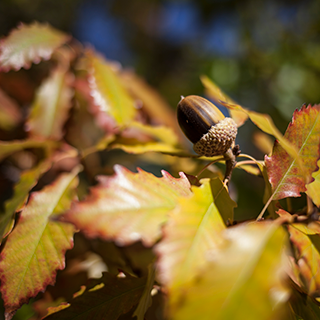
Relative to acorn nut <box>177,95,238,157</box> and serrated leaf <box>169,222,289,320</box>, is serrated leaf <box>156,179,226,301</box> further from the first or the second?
acorn nut <box>177,95,238,157</box>

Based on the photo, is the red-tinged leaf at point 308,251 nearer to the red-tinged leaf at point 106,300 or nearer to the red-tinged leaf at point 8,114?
the red-tinged leaf at point 106,300

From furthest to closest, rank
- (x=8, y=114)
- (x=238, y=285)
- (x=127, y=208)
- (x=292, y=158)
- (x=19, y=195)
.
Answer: (x=8, y=114) < (x=19, y=195) < (x=292, y=158) < (x=127, y=208) < (x=238, y=285)

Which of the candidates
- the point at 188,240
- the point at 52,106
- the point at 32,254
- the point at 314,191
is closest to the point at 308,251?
the point at 314,191

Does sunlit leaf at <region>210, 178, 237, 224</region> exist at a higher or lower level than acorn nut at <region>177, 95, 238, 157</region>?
lower

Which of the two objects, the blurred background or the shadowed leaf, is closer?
the shadowed leaf

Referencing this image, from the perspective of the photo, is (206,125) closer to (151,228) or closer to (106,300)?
(151,228)

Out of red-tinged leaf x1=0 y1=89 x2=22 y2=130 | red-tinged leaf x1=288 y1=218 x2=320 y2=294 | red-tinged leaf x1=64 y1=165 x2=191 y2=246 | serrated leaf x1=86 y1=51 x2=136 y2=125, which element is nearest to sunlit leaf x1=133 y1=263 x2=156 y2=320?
red-tinged leaf x1=64 y1=165 x2=191 y2=246

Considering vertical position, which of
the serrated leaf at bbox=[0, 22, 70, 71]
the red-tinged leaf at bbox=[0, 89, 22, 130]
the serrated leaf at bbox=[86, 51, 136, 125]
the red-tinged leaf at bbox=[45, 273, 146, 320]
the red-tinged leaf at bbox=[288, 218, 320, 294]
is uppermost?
the serrated leaf at bbox=[0, 22, 70, 71]
